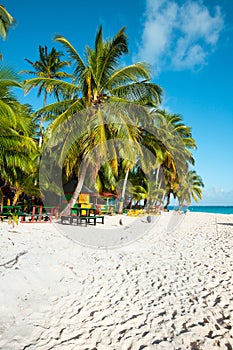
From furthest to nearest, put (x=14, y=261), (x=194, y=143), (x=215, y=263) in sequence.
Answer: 1. (x=194, y=143)
2. (x=215, y=263)
3. (x=14, y=261)

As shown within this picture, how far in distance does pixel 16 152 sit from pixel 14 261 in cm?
682

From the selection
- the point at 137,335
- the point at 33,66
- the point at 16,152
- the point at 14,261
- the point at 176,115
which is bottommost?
the point at 137,335

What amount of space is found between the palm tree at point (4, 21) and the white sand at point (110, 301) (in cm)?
1095

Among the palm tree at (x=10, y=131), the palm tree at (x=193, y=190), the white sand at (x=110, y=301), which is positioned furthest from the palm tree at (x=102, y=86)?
the palm tree at (x=193, y=190)

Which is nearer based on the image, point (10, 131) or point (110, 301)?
point (110, 301)

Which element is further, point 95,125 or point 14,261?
point 95,125

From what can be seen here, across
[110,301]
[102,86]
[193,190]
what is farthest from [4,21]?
[193,190]

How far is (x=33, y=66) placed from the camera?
1973 centimetres

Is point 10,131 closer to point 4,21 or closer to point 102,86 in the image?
point 102,86

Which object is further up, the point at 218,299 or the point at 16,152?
the point at 16,152

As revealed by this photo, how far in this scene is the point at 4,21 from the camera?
11711mm

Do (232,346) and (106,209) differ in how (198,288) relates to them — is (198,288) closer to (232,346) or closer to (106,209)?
(232,346)

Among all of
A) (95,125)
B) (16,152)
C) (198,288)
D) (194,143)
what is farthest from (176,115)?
(198,288)

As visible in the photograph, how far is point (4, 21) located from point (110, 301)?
13839 mm
